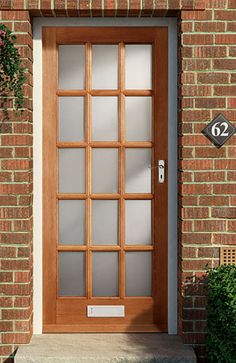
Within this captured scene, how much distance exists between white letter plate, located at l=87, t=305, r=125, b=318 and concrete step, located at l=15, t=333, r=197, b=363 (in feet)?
0.48

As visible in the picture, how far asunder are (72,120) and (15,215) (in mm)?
837

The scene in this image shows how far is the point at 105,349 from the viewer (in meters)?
4.68

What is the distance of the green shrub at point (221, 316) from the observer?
14.2ft

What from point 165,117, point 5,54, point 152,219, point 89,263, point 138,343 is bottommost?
point 138,343

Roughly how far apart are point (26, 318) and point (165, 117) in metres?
1.77

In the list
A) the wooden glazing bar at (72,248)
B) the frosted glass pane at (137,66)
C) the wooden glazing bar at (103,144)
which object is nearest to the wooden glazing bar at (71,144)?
the wooden glazing bar at (103,144)

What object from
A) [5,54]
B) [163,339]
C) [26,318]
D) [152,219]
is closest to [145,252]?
[152,219]

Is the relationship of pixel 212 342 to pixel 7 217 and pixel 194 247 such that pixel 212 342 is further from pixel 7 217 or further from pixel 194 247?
pixel 7 217

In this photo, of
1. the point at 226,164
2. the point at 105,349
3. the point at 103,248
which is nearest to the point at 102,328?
the point at 105,349

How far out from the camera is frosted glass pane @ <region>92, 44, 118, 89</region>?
502cm

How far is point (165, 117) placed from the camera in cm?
502

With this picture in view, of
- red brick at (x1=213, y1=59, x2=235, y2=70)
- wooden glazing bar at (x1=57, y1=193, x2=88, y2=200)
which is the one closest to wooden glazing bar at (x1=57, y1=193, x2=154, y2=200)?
wooden glazing bar at (x1=57, y1=193, x2=88, y2=200)

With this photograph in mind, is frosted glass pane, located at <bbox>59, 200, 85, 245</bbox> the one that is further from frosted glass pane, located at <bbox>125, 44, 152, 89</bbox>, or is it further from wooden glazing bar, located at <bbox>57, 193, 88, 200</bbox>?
frosted glass pane, located at <bbox>125, 44, 152, 89</bbox>

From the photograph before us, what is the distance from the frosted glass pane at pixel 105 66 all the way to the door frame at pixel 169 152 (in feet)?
0.62
